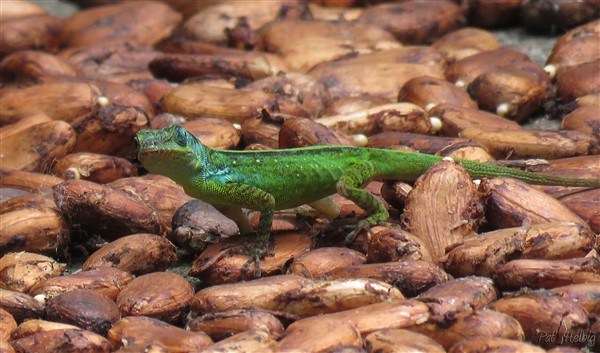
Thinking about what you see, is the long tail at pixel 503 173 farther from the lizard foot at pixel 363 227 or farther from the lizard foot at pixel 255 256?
the lizard foot at pixel 255 256

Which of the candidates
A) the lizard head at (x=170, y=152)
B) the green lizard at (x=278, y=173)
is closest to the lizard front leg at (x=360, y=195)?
the green lizard at (x=278, y=173)

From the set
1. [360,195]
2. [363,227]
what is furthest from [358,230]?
[360,195]

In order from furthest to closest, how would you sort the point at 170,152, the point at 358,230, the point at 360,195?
the point at 360,195, the point at 358,230, the point at 170,152

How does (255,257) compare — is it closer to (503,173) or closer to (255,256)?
(255,256)

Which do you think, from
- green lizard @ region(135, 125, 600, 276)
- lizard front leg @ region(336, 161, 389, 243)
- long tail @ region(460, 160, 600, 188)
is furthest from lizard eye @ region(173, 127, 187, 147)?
long tail @ region(460, 160, 600, 188)

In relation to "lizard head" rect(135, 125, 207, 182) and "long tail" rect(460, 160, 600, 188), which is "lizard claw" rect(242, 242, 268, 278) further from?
"long tail" rect(460, 160, 600, 188)

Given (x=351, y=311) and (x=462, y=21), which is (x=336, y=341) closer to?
(x=351, y=311)

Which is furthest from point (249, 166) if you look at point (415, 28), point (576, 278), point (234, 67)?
point (415, 28)

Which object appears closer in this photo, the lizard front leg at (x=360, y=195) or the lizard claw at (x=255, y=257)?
the lizard claw at (x=255, y=257)
